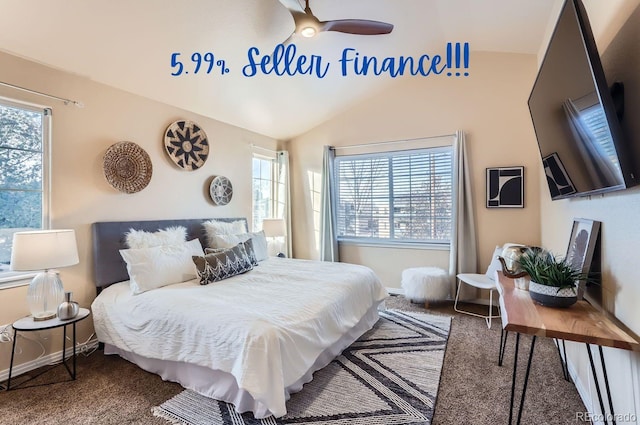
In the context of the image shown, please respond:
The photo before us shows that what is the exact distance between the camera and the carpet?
6.07ft

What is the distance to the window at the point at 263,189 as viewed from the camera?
4870 millimetres

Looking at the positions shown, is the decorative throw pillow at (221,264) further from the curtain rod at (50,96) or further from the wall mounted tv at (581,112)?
the wall mounted tv at (581,112)

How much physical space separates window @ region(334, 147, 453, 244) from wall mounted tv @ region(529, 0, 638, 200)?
2.18 meters

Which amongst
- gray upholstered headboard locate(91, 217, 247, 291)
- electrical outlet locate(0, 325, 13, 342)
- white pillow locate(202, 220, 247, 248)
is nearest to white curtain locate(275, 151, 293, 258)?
white pillow locate(202, 220, 247, 248)

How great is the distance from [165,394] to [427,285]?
292 centimetres

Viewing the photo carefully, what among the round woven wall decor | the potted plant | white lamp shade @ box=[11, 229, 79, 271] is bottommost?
the potted plant

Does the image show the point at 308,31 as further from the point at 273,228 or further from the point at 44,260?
the point at 273,228

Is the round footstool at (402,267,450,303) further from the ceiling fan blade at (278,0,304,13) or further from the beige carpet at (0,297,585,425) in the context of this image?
the ceiling fan blade at (278,0,304,13)

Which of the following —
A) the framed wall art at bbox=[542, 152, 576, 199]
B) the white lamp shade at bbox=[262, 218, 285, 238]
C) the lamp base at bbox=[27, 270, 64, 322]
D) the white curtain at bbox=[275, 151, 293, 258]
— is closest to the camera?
the framed wall art at bbox=[542, 152, 576, 199]

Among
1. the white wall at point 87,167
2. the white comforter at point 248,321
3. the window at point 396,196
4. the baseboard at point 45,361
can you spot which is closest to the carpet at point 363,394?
the white comforter at point 248,321

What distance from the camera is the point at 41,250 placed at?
7.03ft

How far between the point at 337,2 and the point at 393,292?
363 cm

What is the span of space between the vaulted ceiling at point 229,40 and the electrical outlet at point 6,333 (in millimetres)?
2050

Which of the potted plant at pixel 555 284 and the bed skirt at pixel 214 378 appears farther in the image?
the bed skirt at pixel 214 378
